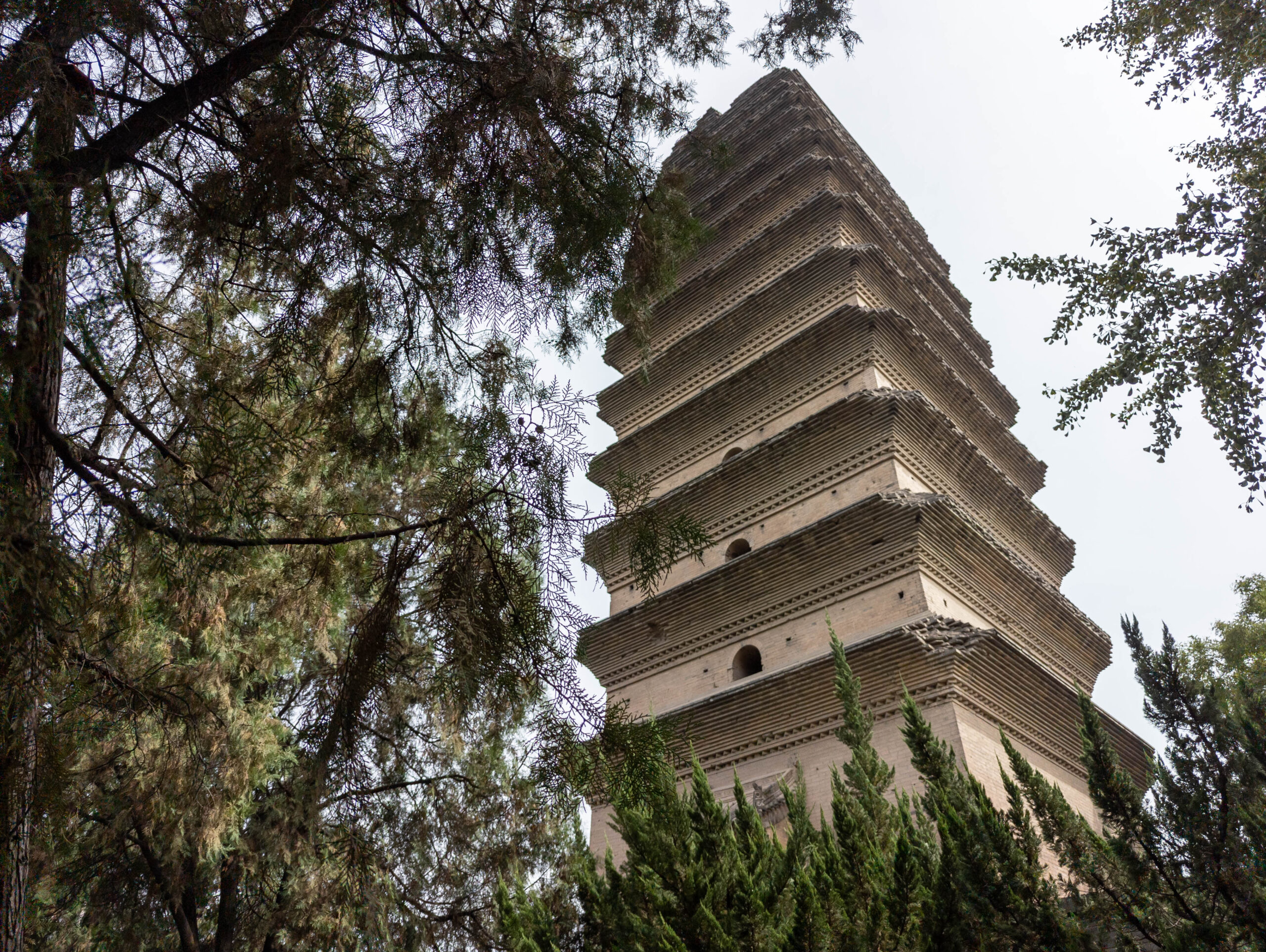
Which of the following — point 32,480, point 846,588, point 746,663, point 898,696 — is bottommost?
point 898,696

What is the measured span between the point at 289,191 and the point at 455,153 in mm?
806

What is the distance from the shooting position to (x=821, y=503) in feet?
31.2

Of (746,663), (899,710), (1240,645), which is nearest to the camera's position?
(899,710)

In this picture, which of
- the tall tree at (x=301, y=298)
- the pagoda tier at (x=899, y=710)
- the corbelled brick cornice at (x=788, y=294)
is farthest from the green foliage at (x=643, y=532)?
the corbelled brick cornice at (x=788, y=294)

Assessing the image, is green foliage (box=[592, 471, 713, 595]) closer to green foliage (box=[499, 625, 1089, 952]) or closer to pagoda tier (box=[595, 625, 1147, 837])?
green foliage (box=[499, 625, 1089, 952])

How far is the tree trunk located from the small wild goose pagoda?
2798 mm

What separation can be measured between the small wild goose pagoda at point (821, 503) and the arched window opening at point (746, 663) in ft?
0.06

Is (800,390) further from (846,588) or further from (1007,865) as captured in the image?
(1007,865)

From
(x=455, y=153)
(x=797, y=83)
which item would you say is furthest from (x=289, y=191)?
(x=797, y=83)

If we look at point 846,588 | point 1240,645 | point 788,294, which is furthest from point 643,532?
point 1240,645

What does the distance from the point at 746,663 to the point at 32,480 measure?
7.32 metres

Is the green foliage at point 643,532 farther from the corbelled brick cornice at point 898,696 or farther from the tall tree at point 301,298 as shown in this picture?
the corbelled brick cornice at point 898,696

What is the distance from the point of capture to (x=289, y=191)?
3.66 metres

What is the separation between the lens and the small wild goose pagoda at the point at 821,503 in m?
8.14
